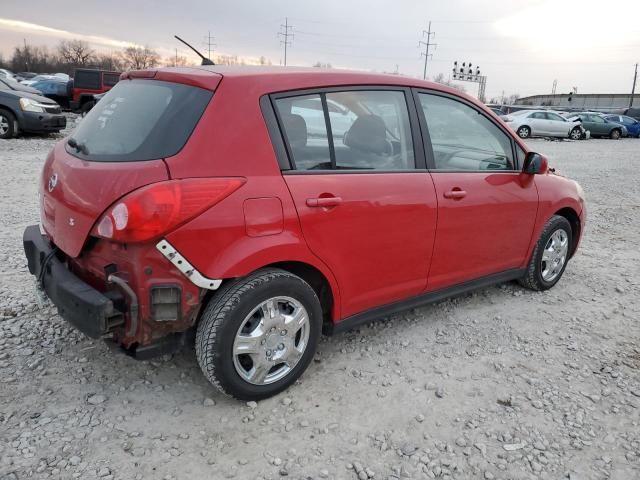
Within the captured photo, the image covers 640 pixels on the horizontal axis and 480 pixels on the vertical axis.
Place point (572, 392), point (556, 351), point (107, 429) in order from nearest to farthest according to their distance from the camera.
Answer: point (107, 429)
point (572, 392)
point (556, 351)

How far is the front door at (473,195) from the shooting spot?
3418mm

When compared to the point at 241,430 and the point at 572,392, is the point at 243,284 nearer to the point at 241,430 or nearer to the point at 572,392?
the point at 241,430

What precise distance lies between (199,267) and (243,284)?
0.84 ft

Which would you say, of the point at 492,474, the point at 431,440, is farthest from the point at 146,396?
the point at 492,474

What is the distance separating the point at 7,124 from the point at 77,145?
36.7 ft

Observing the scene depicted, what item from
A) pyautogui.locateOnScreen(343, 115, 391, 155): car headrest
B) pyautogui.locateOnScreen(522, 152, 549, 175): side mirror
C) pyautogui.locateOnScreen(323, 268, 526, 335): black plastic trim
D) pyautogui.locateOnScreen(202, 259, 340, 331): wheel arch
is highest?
pyautogui.locateOnScreen(343, 115, 391, 155): car headrest

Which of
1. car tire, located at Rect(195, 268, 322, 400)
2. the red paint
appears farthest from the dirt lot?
the red paint

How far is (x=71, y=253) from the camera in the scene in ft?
8.57

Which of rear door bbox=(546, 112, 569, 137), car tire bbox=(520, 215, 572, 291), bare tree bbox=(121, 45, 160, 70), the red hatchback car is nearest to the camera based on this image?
the red hatchback car

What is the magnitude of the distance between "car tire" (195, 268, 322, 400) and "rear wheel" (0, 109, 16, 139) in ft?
39.5

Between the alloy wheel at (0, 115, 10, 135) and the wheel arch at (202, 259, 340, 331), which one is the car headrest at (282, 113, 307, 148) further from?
the alloy wheel at (0, 115, 10, 135)

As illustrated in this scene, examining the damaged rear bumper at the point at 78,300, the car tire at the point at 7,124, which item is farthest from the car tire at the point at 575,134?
the damaged rear bumper at the point at 78,300

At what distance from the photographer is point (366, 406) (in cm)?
282

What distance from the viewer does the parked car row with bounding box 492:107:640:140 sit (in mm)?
24375
